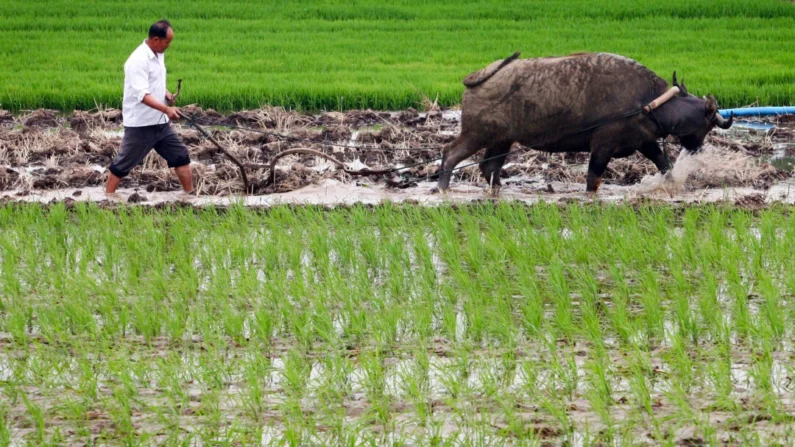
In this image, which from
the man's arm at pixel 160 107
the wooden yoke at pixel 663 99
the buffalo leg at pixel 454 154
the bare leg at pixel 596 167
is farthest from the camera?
the buffalo leg at pixel 454 154

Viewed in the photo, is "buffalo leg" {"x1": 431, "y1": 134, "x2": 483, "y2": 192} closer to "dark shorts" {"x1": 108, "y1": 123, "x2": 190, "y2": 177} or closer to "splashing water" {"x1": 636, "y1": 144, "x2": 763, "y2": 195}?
"splashing water" {"x1": 636, "y1": 144, "x2": 763, "y2": 195}

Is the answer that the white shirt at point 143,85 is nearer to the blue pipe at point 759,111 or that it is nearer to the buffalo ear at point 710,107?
the buffalo ear at point 710,107

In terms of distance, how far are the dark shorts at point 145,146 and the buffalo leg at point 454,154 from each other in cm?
180

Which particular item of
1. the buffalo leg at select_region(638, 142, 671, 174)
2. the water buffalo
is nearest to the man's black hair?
the water buffalo

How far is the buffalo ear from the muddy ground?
35 cm

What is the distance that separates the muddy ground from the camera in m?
7.62

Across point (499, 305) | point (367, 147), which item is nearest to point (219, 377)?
point (499, 305)

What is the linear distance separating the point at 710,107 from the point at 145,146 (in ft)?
12.3

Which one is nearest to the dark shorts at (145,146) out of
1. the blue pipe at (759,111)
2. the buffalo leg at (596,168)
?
the buffalo leg at (596,168)

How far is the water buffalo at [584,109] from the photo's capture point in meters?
7.32

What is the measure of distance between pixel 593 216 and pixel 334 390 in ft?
10.3

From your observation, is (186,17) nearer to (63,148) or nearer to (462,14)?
(462,14)

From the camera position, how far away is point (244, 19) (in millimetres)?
17500

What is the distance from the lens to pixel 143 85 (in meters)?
6.98
